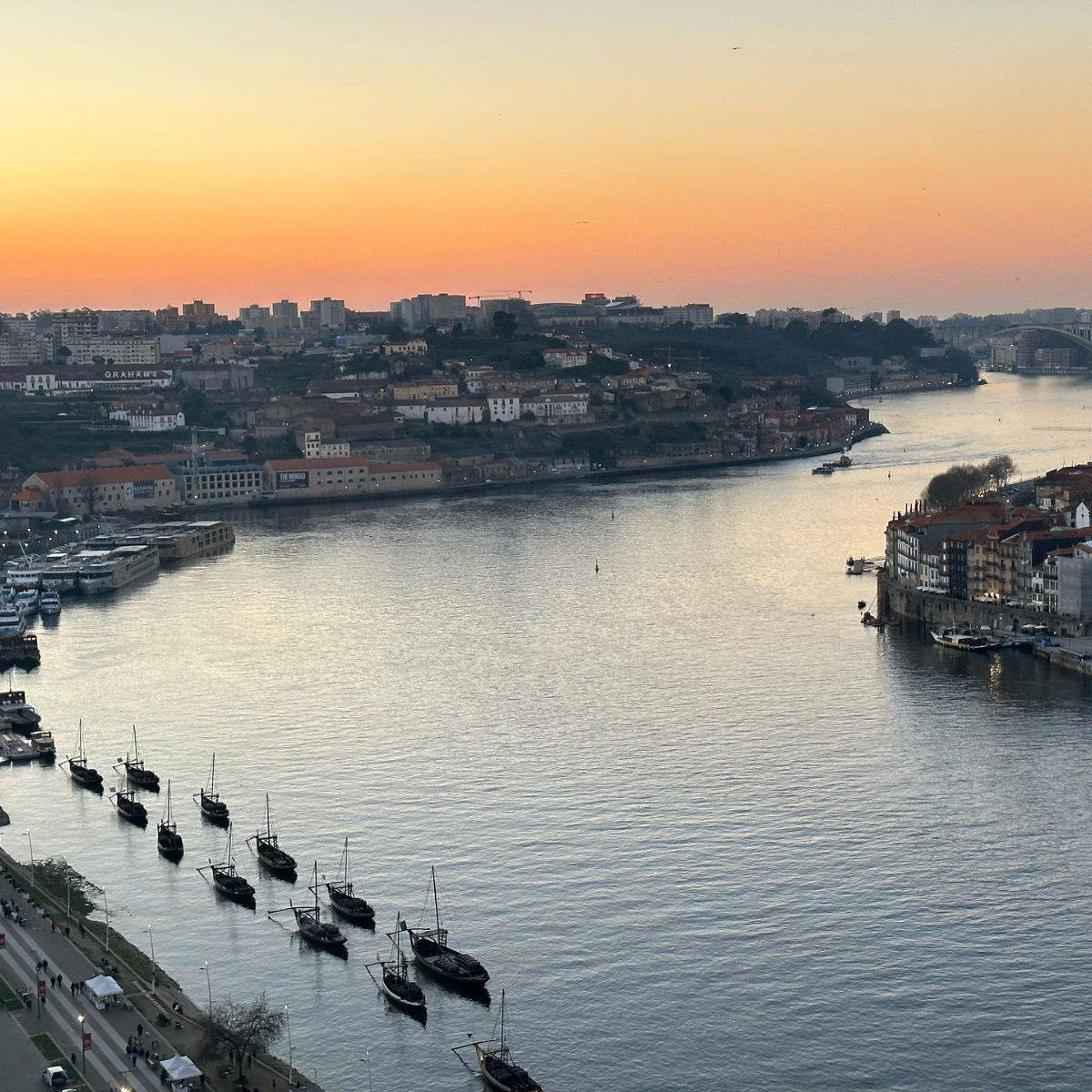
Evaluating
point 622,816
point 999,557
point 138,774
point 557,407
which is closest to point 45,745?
point 138,774

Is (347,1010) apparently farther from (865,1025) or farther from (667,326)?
(667,326)

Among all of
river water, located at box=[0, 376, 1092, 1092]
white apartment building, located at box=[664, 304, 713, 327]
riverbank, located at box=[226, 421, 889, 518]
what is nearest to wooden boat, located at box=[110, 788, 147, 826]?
river water, located at box=[0, 376, 1092, 1092]

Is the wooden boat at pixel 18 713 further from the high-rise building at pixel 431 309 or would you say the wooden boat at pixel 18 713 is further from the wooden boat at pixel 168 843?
the high-rise building at pixel 431 309

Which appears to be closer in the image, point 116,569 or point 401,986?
point 401,986

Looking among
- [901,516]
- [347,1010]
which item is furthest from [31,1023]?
[901,516]

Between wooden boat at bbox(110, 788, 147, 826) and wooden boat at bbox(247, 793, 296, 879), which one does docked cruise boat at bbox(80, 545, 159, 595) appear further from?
wooden boat at bbox(247, 793, 296, 879)

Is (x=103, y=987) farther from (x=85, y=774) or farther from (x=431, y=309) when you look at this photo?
(x=431, y=309)
